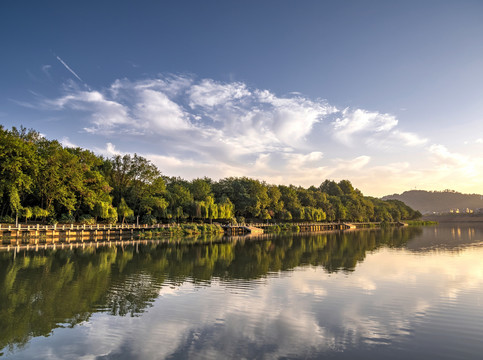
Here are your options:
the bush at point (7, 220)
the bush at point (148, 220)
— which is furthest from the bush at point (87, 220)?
the bush at point (148, 220)

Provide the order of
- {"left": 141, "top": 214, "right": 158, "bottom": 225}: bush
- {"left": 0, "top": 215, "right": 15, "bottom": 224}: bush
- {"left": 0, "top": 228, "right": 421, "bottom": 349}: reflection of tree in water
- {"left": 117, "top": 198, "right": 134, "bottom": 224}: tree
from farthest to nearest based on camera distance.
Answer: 1. {"left": 141, "top": 214, "right": 158, "bottom": 225}: bush
2. {"left": 117, "top": 198, "right": 134, "bottom": 224}: tree
3. {"left": 0, "top": 215, "right": 15, "bottom": 224}: bush
4. {"left": 0, "top": 228, "right": 421, "bottom": 349}: reflection of tree in water

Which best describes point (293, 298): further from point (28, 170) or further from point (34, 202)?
point (34, 202)

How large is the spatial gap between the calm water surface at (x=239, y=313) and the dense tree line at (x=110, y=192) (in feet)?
89.8

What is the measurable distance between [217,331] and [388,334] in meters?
5.08

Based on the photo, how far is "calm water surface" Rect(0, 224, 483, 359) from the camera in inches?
347

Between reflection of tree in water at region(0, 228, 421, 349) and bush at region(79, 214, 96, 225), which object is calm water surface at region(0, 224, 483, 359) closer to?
reflection of tree in water at region(0, 228, 421, 349)

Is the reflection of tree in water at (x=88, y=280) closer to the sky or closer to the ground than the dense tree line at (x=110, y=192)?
closer to the ground

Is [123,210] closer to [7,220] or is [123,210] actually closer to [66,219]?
[66,219]

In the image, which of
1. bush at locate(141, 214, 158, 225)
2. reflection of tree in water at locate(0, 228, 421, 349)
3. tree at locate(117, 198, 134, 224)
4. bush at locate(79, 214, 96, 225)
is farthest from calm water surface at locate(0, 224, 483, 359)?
bush at locate(141, 214, 158, 225)

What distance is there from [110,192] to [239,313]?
57105 millimetres

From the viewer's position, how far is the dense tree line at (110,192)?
→ 4419 centimetres

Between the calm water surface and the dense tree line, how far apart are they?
89.8 ft

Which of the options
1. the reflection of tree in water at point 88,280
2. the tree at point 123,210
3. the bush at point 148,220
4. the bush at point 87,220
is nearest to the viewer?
the reflection of tree in water at point 88,280

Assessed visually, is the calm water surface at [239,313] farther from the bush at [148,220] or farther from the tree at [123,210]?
the bush at [148,220]
